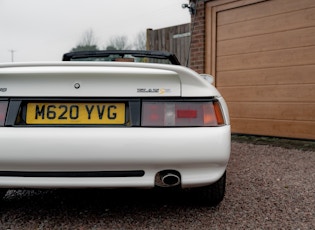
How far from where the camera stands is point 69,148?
2145 millimetres

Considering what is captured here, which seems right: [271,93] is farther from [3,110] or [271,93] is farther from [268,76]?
[3,110]

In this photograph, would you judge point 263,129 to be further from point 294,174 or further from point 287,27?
point 294,174

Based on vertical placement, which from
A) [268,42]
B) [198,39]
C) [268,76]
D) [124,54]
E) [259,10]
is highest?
[259,10]

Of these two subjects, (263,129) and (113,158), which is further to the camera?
(263,129)

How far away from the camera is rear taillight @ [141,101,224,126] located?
2236mm

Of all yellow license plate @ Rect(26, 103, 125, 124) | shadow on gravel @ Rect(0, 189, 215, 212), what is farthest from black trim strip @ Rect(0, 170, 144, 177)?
shadow on gravel @ Rect(0, 189, 215, 212)

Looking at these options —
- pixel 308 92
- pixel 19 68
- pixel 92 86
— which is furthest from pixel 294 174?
pixel 19 68

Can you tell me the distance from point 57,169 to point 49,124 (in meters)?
0.24

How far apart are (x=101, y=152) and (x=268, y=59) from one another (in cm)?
467

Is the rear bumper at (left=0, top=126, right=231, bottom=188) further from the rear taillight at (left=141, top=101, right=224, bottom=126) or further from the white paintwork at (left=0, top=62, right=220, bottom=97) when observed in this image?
the white paintwork at (left=0, top=62, right=220, bottom=97)

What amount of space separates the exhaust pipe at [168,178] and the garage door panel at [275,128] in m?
3.90

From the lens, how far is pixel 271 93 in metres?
6.17

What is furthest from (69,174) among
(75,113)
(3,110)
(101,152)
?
(3,110)

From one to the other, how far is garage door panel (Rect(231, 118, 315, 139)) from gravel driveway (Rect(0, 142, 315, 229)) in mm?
2113
